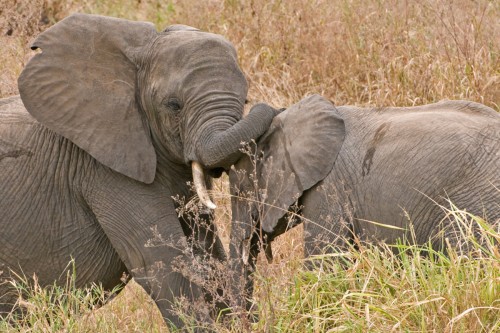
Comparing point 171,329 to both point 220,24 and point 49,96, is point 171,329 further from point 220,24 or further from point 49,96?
point 220,24

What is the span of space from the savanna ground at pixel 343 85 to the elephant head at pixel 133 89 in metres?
0.40

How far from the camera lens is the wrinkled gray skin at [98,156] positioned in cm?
598

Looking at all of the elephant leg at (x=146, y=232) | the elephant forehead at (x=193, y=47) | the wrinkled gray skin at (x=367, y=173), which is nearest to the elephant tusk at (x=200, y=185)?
the wrinkled gray skin at (x=367, y=173)

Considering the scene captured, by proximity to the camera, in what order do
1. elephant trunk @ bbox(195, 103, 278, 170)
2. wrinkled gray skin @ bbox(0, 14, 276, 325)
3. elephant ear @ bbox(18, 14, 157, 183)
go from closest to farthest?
1. elephant trunk @ bbox(195, 103, 278, 170)
2. wrinkled gray skin @ bbox(0, 14, 276, 325)
3. elephant ear @ bbox(18, 14, 157, 183)

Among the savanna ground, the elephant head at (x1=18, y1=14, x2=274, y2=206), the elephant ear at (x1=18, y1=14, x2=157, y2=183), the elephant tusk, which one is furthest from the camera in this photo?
the elephant ear at (x1=18, y1=14, x2=157, y2=183)

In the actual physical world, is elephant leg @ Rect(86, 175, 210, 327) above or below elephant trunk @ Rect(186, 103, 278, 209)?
Result: below

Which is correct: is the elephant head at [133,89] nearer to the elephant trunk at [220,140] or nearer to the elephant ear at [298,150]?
the elephant trunk at [220,140]

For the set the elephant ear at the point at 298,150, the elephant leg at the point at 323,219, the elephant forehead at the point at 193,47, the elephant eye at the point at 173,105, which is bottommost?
the elephant leg at the point at 323,219

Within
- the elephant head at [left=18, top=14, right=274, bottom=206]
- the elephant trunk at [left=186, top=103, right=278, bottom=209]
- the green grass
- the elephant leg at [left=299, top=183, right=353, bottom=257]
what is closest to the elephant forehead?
the elephant head at [left=18, top=14, right=274, bottom=206]

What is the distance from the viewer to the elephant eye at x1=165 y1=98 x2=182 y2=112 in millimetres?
5930

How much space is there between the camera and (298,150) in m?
5.90

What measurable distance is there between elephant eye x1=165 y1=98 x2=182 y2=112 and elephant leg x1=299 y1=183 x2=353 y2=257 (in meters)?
0.69

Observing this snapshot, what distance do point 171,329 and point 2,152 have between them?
121 centimetres

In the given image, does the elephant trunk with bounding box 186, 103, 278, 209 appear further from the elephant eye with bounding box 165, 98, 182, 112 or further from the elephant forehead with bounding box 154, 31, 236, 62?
the elephant forehead with bounding box 154, 31, 236, 62
